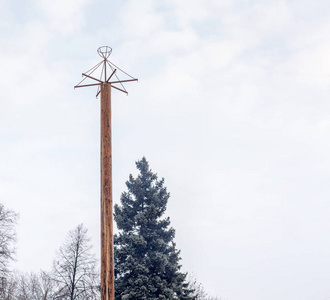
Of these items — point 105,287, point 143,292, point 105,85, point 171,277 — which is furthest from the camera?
point 171,277

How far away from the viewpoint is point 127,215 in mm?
22047

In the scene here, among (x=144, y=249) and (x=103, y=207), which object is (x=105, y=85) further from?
(x=144, y=249)

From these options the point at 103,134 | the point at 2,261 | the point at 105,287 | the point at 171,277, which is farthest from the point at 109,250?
the point at 2,261

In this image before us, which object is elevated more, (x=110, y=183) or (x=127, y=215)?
(x=127, y=215)

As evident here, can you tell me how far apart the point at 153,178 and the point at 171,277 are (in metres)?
5.20

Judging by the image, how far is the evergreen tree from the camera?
66.9 ft

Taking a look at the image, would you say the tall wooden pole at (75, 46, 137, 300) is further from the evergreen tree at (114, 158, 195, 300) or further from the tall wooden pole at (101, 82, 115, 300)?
the evergreen tree at (114, 158, 195, 300)

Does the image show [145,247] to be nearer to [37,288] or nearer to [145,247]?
[145,247]

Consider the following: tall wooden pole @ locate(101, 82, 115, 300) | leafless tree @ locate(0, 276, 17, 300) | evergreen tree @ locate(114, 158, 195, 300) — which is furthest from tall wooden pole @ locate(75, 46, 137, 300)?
leafless tree @ locate(0, 276, 17, 300)

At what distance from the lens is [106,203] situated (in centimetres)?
944

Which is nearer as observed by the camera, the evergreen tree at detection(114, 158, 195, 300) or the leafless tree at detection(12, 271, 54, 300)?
the evergreen tree at detection(114, 158, 195, 300)

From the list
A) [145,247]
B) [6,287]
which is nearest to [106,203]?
[145,247]

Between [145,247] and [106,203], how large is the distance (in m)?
12.1

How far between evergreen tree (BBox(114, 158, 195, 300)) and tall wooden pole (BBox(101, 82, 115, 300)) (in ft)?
37.1
